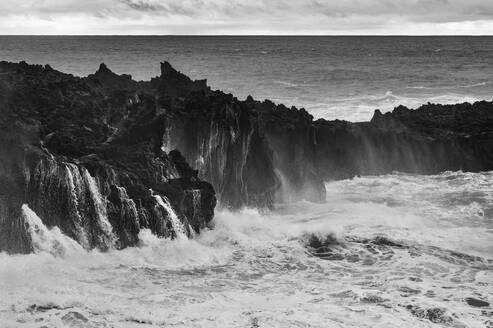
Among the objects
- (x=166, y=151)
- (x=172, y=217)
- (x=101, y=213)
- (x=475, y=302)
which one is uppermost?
(x=166, y=151)

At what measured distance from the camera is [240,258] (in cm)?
1830

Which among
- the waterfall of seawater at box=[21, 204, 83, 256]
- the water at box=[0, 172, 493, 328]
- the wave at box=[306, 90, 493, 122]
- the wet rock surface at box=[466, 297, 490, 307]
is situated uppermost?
the wave at box=[306, 90, 493, 122]

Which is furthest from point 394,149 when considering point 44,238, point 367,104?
point 367,104

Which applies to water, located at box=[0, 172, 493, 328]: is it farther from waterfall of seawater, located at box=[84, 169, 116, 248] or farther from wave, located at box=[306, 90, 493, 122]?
wave, located at box=[306, 90, 493, 122]

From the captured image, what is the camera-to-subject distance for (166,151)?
2227cm

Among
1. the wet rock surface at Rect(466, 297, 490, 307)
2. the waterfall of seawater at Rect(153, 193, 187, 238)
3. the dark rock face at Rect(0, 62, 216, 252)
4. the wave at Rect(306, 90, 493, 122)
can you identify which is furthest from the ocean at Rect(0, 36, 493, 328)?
the wave at Rect(306, 90, 493, 122)

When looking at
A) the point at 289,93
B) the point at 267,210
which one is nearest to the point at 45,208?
the point at 267,210

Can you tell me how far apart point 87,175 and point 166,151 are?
458 cm

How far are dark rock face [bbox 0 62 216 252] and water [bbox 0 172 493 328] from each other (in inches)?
19.1

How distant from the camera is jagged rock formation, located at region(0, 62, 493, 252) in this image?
1777 cm

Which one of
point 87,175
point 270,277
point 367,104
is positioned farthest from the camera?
point 367,104

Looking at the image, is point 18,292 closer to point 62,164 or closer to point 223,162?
point 62,164

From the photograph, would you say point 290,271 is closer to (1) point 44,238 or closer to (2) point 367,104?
(1) point 44,238

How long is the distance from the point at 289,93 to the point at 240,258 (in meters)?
45.8
